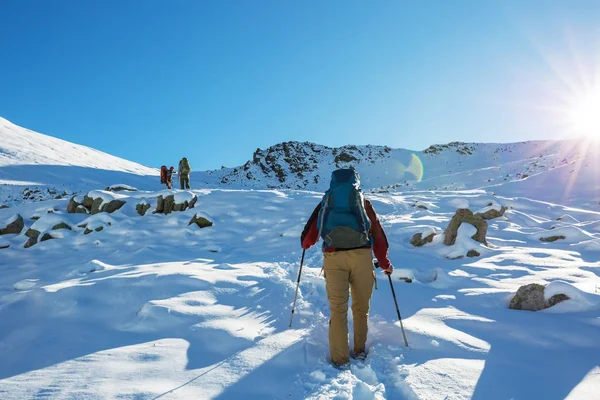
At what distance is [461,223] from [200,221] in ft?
27.4

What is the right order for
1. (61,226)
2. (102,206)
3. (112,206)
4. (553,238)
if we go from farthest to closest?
1. (112,206)
2. (102,206)
3. (61,226)
4. (553,238)

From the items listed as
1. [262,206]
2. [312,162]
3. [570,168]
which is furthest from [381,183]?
[262,206]

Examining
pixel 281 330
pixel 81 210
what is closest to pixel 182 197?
pixel 81 210

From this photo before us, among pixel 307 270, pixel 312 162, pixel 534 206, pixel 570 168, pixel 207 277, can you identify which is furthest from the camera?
pixel 312 162

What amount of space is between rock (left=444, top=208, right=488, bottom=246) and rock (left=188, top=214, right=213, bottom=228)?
768 cm

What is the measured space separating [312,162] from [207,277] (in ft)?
179

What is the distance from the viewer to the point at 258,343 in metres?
3.83

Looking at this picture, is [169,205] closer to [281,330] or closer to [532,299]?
[281,330]

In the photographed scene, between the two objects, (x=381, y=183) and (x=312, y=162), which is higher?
(x=312, y=162)

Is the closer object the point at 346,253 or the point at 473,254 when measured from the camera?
the point at 346,253

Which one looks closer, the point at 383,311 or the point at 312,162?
the point at 383,311

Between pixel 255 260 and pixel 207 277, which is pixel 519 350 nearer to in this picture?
pixel 207 277

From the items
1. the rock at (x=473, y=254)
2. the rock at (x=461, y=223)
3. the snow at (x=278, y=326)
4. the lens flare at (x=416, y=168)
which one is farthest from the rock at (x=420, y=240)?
the lens flare at (x=416, y=168)

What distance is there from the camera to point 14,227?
442 inches
